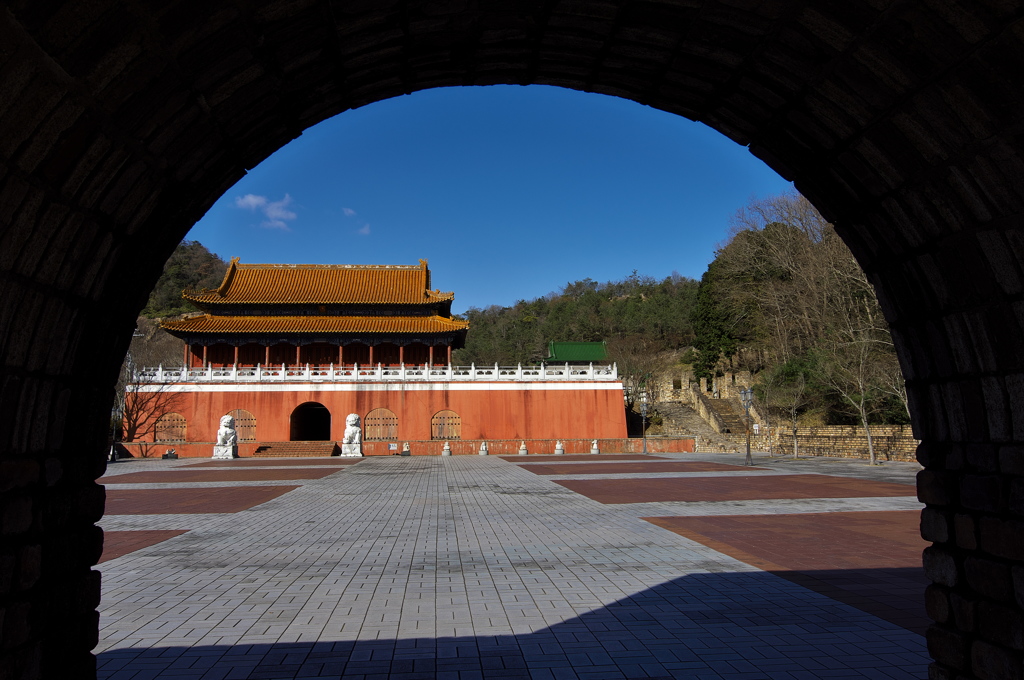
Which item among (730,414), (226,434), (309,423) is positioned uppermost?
(730,414)

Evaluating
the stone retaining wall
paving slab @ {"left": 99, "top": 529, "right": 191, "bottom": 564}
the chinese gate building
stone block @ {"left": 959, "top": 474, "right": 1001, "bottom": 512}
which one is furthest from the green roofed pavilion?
stone block @ {"left": 959, "top": 474, "right": 1001, "bottom": 512}

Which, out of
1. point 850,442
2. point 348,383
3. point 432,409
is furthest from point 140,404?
point 850,442

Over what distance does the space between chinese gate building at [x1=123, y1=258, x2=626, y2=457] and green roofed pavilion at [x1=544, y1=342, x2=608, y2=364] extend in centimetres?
1156

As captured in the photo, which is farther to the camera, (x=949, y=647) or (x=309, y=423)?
(x=309, y=423)

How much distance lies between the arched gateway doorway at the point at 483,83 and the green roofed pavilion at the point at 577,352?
145 ft

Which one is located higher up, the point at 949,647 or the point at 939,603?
the point at 939,603

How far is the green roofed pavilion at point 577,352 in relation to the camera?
47878 millimetres

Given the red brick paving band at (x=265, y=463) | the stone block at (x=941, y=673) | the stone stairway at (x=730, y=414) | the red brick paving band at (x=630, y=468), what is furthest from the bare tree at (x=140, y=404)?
the stone block at (x=941, y=673)

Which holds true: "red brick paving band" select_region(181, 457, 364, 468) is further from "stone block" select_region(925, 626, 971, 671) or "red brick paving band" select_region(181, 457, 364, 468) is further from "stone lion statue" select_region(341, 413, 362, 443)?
"stone block" select_region(925, 626, 971, 671)

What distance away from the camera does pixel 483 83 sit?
12.8ft

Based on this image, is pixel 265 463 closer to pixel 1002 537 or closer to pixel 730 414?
pixel 1002 537

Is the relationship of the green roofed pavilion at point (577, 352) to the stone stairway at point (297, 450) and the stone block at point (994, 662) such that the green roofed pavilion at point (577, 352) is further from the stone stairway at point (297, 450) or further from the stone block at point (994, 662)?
the stone block at point (994, 662)

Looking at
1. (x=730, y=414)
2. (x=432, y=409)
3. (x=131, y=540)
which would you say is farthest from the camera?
(x=730, y=414)

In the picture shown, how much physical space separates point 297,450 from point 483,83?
2908 cm
